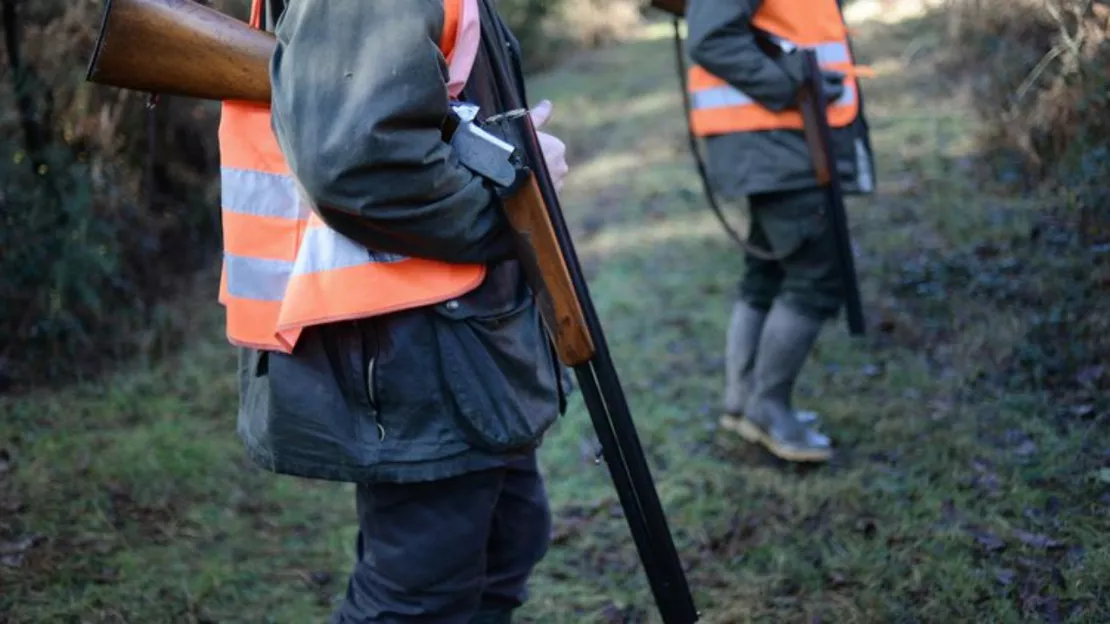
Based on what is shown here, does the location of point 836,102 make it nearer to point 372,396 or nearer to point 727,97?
point 727,97

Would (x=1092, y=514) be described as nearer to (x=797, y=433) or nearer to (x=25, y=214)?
(x=797, y=433)

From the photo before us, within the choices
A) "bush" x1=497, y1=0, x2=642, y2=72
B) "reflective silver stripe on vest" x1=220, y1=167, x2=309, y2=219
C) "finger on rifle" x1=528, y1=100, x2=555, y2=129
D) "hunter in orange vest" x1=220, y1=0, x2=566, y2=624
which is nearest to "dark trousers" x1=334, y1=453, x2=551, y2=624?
"hunter in orange vest" x1=220, y1=0, x2=566, y2=624

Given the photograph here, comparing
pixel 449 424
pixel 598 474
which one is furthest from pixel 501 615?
pixel 598 474

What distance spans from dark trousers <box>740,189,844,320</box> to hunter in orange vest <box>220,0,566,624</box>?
73.5 inches

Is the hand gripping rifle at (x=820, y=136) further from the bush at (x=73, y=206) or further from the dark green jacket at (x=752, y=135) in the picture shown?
the bush at (x=73, y=206)

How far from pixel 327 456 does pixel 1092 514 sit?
2.52m

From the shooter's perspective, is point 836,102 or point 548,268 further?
point 836,102

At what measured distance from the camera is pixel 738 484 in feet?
13.5

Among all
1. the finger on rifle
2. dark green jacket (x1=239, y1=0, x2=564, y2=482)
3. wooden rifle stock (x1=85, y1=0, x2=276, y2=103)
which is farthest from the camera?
the finger on rifle

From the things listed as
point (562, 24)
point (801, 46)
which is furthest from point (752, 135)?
point (562, 24)

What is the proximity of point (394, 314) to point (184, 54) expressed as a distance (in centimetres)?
63

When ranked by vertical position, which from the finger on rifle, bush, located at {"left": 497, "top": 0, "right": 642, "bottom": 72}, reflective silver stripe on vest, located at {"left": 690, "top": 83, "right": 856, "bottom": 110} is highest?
the finger on rifle

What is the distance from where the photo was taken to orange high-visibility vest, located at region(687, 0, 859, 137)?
12.9 ft

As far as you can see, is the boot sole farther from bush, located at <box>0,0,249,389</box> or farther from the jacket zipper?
bush, located at <box>0,0,249,389</box>
